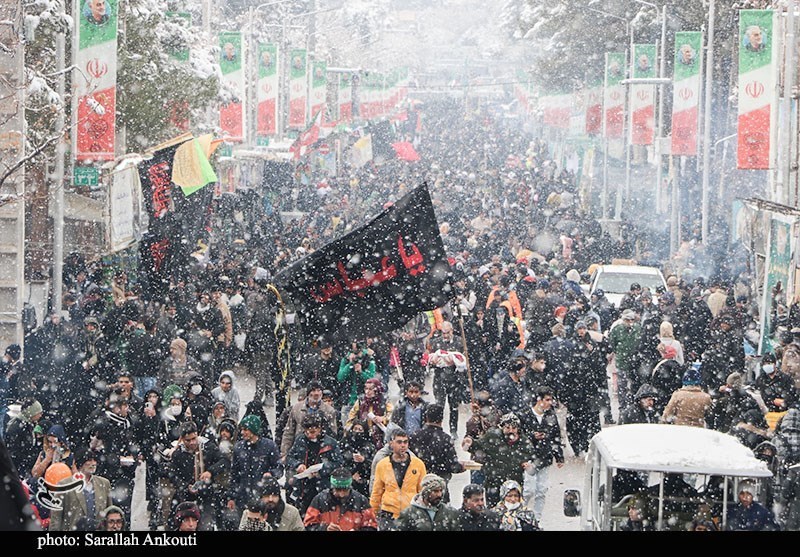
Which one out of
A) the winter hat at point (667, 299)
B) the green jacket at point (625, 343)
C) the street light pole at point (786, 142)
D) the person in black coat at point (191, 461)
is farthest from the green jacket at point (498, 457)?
the street light pole at point (786, 142)

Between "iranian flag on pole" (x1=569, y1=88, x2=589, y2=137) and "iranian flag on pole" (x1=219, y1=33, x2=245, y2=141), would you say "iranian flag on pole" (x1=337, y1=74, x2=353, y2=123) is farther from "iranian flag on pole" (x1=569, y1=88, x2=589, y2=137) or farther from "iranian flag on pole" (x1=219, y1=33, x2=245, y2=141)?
"iranian flag on pole" (x1=219, y1=33, x2=245, y2=141)

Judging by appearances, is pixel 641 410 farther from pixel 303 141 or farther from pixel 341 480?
pixel 303 141

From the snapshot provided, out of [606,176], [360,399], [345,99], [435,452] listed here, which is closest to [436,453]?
[435,452]

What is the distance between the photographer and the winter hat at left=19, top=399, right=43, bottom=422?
11.0 m

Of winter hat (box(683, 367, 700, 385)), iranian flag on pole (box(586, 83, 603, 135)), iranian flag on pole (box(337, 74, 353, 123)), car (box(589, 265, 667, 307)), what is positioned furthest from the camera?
iranian flag on pole (box(337, 74, 353, 123))

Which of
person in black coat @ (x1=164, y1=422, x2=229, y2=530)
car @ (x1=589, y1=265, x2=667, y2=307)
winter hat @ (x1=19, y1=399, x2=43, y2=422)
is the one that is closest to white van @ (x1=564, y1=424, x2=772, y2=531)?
person in black coat @ (x1=164, y1=422, x2=229, y2=530)

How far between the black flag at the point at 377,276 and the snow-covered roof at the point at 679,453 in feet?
8.95

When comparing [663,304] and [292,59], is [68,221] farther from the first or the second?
[292,59]

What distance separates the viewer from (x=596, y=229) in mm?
32656

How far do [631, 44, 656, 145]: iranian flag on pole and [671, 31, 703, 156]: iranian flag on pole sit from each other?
13.8ft

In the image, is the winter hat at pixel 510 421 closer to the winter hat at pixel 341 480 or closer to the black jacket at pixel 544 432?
the black jacket at pixel 544 432

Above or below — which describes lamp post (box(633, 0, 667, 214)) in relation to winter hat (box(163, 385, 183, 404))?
above

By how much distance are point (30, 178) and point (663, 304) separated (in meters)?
11.2

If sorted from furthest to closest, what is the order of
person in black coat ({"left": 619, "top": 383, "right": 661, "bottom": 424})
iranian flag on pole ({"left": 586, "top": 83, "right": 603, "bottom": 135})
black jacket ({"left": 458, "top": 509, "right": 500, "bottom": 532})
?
iranian flag on pole ({"left": 586, "top": 83, "right": 603, "bottom": 135})
person in black coat ({"left": 619, "top": 383, "right": 661, "bottom": 424})
black jacket ({"left": 458, "top": 509, "right": 500, "bottom": 532})
